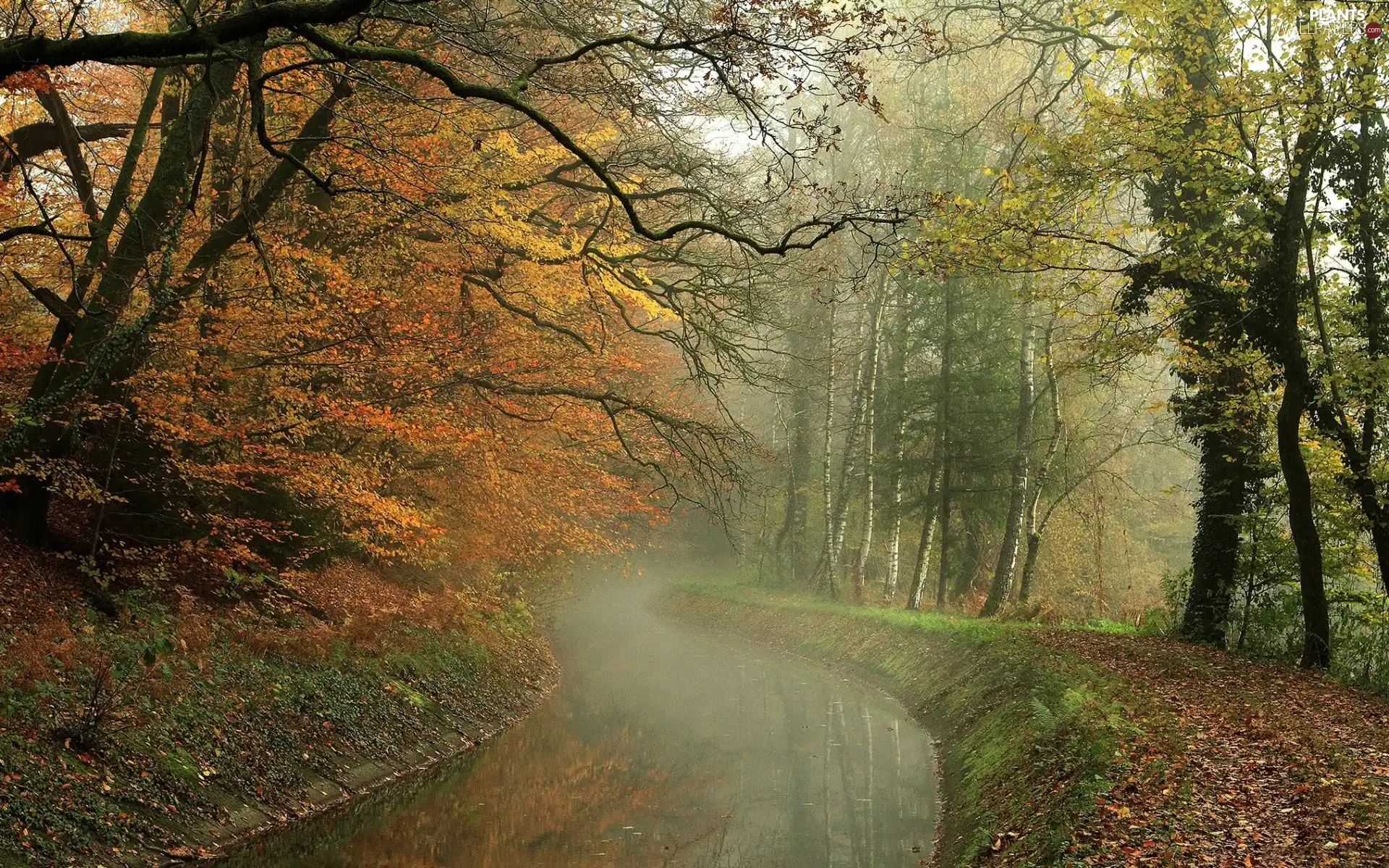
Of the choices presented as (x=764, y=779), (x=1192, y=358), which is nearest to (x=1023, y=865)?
(x=764, y=779)

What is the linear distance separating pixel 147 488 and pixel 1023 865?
9387 mm

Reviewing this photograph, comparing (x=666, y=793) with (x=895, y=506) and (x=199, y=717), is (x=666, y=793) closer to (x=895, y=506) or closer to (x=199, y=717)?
(x=199, y=717)

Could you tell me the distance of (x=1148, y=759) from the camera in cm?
743

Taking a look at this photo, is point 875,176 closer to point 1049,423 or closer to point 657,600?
point 1049,423

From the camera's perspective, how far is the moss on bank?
7375mm

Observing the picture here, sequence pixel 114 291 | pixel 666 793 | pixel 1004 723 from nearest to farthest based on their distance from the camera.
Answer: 1. pixel 114 291
2. pixel 1004 723
3. pixel 666 793

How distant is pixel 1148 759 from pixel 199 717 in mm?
8284

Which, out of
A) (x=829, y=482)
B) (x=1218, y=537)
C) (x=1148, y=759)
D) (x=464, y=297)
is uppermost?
(x=464, y=297)

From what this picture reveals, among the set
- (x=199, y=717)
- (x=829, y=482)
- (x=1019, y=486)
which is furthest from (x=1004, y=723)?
(x=829, y=482)

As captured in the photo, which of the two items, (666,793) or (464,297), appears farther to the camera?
(464,297)

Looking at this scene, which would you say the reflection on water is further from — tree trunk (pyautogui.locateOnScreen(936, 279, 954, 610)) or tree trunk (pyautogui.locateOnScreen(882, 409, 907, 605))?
tree trunk (pyautogui.locateOnScreen(882, 409, 907, 605))

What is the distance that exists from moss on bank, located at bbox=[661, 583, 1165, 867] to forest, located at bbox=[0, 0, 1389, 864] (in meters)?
3.01

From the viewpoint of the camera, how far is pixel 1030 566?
21094 millimetres

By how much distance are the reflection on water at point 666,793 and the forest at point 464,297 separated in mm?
1219
